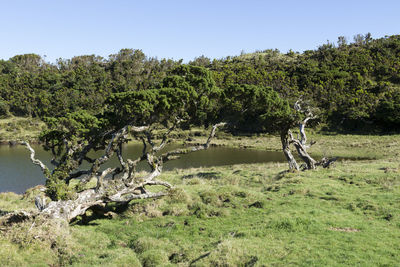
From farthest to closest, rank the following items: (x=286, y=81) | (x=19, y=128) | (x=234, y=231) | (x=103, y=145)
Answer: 1. (x=286, y=81)
2. (x=19, y=128)
3. (x=103, y=145)
4. (x=234, y=231)

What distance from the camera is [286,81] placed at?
10819 cm

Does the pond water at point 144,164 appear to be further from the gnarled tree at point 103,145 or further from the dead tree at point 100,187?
the dead tree at point 100,187

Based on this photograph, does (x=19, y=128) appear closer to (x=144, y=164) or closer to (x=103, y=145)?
(x=144, y=164)

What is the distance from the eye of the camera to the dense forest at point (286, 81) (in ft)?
285

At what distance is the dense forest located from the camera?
86812mm

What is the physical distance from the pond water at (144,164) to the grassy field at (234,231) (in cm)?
1740

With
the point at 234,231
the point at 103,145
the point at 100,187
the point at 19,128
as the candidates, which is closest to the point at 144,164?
the point at 103,145

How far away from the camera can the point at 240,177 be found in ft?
107

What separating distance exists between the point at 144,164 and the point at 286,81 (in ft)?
237

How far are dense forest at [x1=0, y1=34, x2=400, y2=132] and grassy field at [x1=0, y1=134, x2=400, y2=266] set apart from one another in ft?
156

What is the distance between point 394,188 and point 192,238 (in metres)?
16.5

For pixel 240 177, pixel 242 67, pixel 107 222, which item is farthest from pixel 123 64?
pixel 107 222

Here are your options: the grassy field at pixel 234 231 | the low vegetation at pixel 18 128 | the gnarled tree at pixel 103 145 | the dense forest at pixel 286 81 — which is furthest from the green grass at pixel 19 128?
the grassy field at pixel 234 231

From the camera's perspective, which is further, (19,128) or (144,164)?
(19,128)
